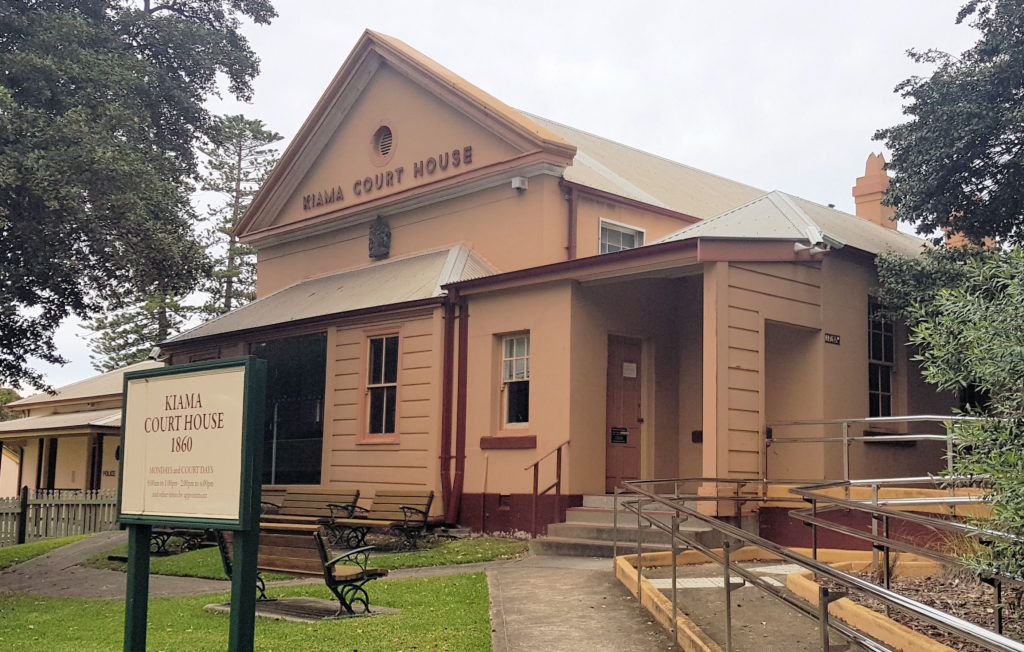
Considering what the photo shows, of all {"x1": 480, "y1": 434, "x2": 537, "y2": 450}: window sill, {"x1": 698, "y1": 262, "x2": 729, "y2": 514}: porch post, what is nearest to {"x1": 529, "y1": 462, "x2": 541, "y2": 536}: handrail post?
{"x1": 480, "y1": 434, "x2": 537, "y2": 450}: window sill

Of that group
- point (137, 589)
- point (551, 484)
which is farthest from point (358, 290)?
→ point (137, 589)

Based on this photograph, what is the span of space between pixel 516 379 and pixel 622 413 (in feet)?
5.68

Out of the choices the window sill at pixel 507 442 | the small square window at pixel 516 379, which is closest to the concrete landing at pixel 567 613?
the window sill at pixel 507 442

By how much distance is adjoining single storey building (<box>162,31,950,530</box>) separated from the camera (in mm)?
15094

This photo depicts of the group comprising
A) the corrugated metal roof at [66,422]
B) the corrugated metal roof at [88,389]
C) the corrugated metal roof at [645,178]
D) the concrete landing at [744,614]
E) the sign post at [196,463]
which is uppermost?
the corrugated metal roof at [645,178]

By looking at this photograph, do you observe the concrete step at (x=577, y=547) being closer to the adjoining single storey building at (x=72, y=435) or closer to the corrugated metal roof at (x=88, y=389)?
the adjoining single storey building at (x=72, y=435)

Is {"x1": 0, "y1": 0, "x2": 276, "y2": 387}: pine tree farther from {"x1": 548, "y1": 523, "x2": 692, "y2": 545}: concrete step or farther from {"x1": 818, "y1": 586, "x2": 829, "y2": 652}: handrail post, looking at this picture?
{"x1": 818, "y1": 586, "x2": 829, "y2": 652}: handrail post

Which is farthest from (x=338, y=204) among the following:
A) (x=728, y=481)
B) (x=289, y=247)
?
(x=728, y=481)

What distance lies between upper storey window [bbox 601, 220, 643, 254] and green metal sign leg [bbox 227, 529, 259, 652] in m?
13.6

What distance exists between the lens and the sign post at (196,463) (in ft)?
21.7

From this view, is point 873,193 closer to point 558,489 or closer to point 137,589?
→ point 558,489

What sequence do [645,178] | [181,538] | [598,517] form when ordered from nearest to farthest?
[598,517], [181,538], [645,178]

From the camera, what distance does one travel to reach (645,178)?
72.9ft

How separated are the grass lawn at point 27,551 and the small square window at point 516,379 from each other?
923 centimetres
